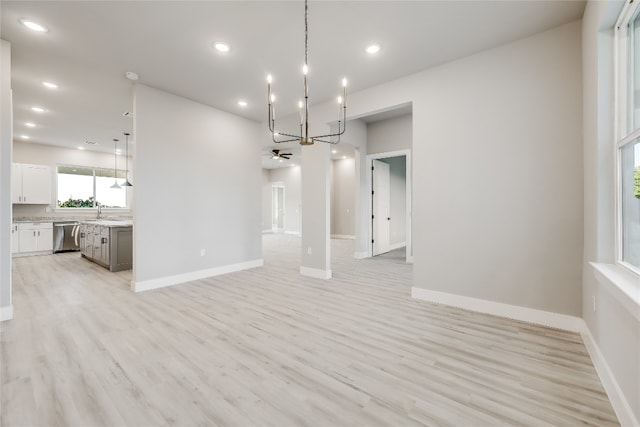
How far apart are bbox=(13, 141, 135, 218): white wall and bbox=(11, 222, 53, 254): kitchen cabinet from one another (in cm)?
83

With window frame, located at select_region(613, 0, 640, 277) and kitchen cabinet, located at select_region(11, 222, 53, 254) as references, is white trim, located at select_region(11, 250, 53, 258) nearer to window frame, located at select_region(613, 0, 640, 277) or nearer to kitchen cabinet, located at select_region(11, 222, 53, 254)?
kitchen cabinet, located at select_region(11, 222, 53, 254)

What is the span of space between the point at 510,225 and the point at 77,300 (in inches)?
214

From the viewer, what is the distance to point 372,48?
3.18m

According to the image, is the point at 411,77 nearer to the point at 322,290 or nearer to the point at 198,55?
the point at 198,55

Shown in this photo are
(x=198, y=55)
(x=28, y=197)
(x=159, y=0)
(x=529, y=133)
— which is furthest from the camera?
(x=28, y=197)

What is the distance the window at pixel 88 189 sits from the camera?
26.8 ft

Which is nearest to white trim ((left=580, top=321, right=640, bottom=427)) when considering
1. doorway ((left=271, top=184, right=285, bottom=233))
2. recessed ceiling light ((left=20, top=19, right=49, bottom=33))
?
recessed ceiling light ((left=20, top=19, right=49, bottom=33))

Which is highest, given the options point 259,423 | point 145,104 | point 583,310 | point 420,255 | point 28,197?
point 145,104

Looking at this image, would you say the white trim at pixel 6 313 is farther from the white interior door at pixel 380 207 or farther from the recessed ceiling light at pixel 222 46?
the white interior door at pixel 380 207

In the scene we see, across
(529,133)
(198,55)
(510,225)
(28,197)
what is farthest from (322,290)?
(28,197)

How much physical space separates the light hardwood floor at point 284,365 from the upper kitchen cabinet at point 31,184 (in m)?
5.36

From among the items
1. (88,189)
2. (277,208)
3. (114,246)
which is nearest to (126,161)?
(88,189)

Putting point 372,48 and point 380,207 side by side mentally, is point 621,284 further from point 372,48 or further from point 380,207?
point 380,207

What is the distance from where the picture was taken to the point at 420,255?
372 centimetres
